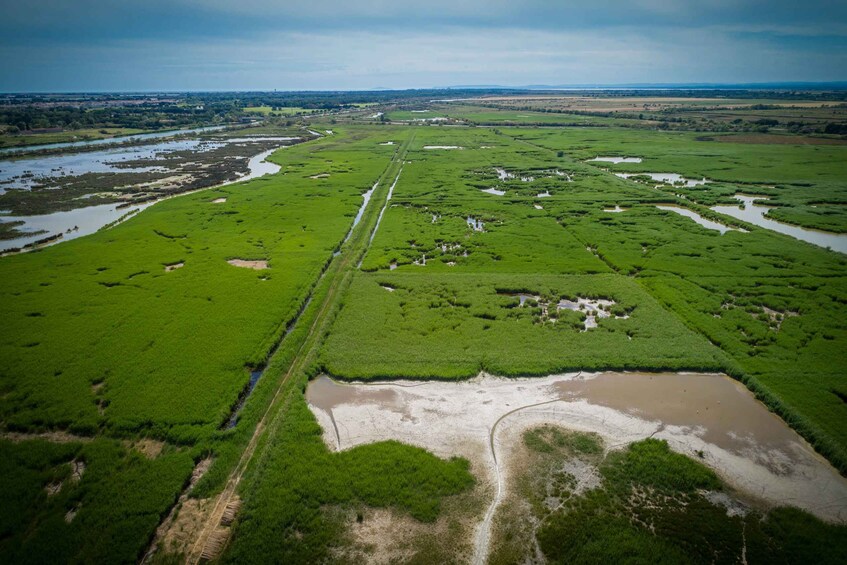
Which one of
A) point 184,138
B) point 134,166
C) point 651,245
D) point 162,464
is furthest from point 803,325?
point 184,138

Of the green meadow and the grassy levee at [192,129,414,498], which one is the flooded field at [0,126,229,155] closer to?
the green meadow

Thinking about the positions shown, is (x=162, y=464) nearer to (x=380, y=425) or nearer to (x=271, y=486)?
(x=271, y=486)

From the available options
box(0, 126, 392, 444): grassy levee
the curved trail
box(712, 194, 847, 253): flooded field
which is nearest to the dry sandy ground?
the curved trail

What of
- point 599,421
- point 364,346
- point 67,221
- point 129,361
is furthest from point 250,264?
point 67,221

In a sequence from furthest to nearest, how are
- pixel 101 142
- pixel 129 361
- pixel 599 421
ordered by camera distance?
pixel 101 142
pixel 129 361
pixel 599 421

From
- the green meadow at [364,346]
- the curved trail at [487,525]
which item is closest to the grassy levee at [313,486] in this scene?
the green meadow at [364,346]

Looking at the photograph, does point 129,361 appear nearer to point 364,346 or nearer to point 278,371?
point 278,371

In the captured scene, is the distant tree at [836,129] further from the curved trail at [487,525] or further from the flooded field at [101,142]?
the flooded field at [101,142]
